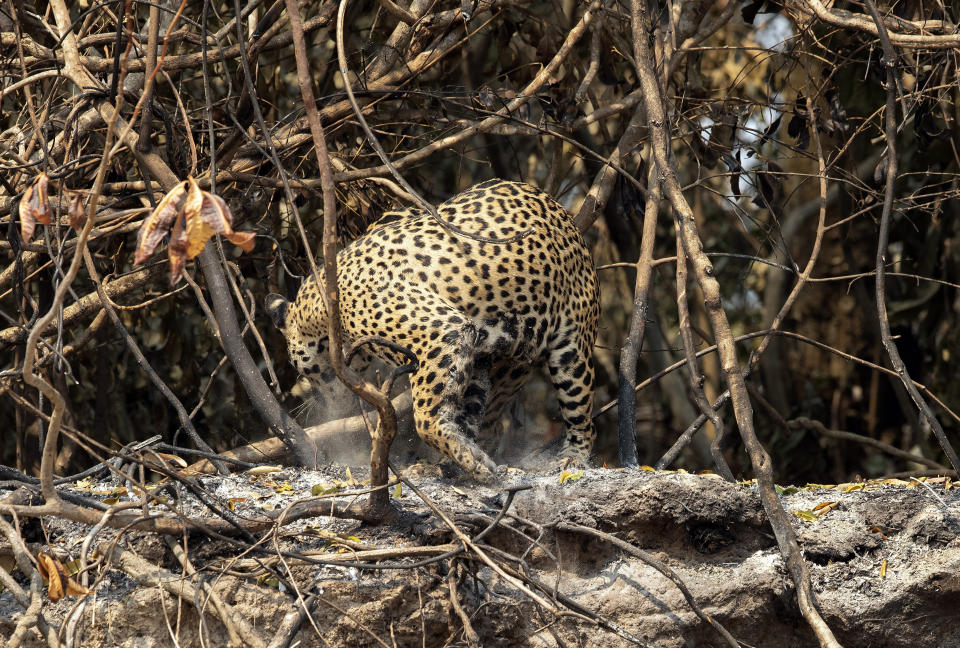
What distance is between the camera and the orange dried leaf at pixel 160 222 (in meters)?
2.45

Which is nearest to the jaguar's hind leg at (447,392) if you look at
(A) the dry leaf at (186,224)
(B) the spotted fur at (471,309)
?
(B) the spotted fur at (471,309)

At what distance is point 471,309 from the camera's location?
4.68 meters

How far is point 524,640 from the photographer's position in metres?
3.78

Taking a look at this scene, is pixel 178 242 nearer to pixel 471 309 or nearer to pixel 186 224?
pixel 186 224

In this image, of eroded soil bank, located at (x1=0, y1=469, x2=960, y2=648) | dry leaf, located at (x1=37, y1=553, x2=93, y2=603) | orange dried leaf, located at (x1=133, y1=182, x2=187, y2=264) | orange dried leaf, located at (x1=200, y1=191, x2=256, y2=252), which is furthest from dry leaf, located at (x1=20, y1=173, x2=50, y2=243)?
eroded soil bank, located at (x1=0, y1=469, x2=960, y2=648)

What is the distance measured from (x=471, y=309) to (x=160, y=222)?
2312 millimetres

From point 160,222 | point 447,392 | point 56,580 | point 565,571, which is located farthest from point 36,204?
point 565,571

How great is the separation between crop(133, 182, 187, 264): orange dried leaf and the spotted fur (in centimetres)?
201

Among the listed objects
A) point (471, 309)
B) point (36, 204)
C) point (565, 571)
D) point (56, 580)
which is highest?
point (36, 204)

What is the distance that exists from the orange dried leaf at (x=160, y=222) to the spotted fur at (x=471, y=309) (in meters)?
2.01

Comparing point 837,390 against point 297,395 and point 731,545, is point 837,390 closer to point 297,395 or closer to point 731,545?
point 297,395

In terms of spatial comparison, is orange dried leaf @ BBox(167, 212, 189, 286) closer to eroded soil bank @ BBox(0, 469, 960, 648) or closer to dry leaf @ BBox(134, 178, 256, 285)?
dry leaf @ BBox(134, 178, 256, 285)

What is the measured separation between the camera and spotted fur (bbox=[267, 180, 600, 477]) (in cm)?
448

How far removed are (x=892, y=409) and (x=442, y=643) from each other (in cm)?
728
